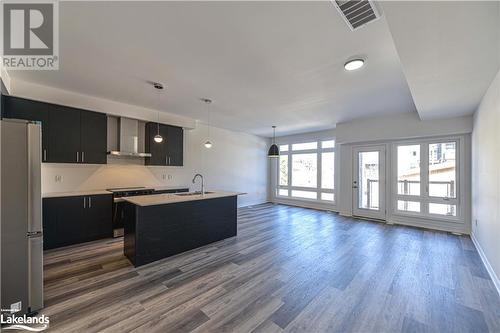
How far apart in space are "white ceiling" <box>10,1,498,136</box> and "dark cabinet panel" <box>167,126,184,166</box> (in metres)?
1.04

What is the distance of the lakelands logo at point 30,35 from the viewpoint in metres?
1.96

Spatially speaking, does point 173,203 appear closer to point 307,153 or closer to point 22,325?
point 22,325

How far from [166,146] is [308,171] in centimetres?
508

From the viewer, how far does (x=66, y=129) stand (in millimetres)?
3881

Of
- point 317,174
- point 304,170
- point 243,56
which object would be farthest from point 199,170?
point 243,56

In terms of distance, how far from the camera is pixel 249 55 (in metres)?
2.56

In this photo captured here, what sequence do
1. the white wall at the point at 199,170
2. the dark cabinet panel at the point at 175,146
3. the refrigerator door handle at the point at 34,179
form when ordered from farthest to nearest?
the dark cabinet panel at the point at 175,146 < the white wall at the point at 199,170 < the refrigerator door handle at the point at 34,179

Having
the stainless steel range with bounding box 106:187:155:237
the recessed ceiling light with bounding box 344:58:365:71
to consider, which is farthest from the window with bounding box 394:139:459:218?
the stainless steel range with bounding box 106:187:155:237

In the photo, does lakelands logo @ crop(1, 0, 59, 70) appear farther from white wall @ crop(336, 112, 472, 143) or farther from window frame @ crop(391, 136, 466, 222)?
window frame @ crop(391, 136, 466, 222)

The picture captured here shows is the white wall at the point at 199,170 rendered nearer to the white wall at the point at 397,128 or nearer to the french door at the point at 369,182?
the white wall at the point at 397,128

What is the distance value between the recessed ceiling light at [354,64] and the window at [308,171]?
185 inches

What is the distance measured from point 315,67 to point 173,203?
2930mm

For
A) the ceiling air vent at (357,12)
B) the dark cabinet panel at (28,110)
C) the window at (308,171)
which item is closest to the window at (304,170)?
the window at (308,171)

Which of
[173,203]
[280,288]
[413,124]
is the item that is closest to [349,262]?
[280,288]
